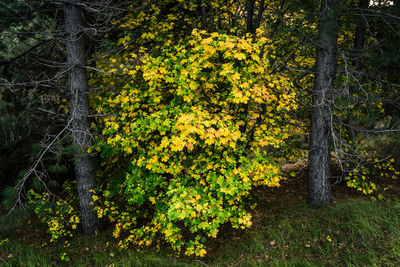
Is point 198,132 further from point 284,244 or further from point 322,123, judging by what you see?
point 322,123

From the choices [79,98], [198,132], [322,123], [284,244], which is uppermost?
[79,98]

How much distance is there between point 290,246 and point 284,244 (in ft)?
0.44

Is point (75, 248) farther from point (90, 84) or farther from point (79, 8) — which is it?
point (79, 8)

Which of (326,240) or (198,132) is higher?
(198,132)

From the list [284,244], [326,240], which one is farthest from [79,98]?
[326,240]

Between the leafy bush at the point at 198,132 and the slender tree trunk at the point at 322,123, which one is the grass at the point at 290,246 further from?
the leafy bush at the point at 198,132

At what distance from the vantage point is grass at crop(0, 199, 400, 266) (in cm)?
483

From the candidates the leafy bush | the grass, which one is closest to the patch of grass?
Answer: the grass

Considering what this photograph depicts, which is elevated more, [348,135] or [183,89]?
[183,89]

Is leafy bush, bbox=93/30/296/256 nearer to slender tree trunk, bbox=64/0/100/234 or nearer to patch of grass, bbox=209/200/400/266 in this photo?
slender tree trunk, bbox=64/0/100/234

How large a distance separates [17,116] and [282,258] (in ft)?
24.8

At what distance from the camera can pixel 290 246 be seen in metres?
5.17

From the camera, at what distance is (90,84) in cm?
674

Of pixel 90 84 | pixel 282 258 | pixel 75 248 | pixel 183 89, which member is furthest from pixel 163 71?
pixel 75 248
